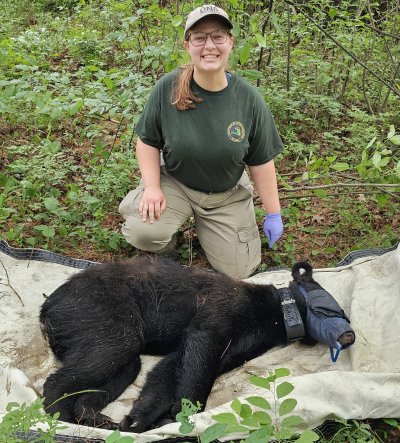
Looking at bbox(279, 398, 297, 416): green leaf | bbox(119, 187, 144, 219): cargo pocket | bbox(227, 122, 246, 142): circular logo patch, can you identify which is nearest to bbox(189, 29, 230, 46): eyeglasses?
bbox(227, 122, 246, 142): circular logo patch

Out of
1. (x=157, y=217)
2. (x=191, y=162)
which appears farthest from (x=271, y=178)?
(x=157, y=217)

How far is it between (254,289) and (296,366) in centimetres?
61

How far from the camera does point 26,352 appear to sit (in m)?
3.73

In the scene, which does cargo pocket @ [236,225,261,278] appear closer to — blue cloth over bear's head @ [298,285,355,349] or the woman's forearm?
the woman's forearm

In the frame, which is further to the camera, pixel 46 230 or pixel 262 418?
pixel 46 230

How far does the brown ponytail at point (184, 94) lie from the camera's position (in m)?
4.12

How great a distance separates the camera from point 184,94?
4117mm

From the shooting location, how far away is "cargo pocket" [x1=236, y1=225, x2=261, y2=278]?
186 inches

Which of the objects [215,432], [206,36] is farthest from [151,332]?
[206,36]

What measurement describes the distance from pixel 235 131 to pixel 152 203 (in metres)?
0.88

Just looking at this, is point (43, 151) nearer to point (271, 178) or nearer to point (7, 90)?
point (7, 90)

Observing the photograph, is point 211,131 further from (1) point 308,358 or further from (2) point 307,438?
(2) point 307,438

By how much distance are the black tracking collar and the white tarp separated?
10.4 inches

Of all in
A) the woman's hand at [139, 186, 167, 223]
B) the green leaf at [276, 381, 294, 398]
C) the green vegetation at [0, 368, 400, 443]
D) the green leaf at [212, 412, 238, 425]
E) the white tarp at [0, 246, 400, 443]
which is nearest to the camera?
the green vegetation at [0, 368, 400, 443]
